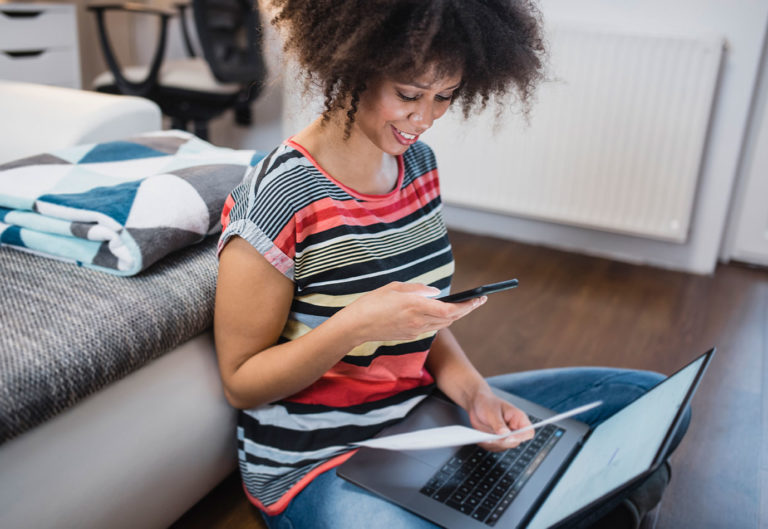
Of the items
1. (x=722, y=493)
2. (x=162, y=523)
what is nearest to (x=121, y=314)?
(x=162, y=523)

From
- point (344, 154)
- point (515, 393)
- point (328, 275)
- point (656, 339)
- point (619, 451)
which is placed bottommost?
point (656, 339)

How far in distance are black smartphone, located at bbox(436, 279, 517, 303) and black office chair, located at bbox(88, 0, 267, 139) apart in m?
1.75

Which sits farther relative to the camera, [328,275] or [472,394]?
[472,394]

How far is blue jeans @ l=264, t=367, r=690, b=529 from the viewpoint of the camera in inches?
30.8

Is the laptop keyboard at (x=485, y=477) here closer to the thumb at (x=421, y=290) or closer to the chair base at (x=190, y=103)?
the thumb at (x=421, y=290)

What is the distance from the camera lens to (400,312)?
0.71 m

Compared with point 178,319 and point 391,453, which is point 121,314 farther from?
point 391,453

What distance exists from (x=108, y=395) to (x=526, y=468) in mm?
512

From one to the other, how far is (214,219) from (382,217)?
0.84 ft

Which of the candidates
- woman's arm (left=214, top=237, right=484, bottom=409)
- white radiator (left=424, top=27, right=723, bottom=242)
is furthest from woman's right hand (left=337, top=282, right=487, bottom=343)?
white radiator (left=424, top=27, right=723, bottom=242)

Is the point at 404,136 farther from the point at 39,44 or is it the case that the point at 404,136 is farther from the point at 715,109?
the point at 39,44

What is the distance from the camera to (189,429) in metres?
0.90

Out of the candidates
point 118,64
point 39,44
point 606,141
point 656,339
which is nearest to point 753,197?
point 606,141

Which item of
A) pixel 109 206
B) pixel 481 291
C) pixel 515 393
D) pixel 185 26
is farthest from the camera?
pixel 185 26
